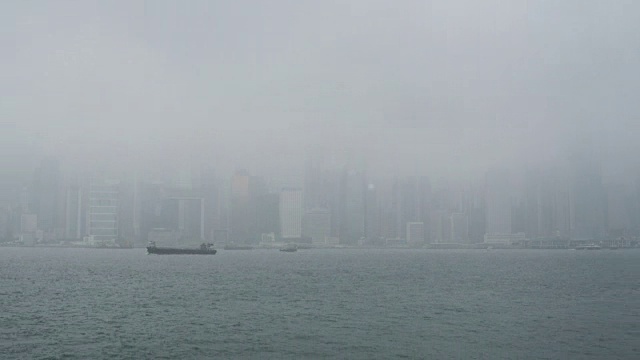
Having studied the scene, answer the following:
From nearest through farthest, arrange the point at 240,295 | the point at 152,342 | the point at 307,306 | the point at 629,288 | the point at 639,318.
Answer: the point at 152,342 < the point at 639,318 < the point at 307,306 < the point at 240,295 < the point at 629,288

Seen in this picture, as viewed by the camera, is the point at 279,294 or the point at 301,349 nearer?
the point at 301,349

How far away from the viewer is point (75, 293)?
300ft

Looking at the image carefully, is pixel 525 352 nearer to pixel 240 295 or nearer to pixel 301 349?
pixel 301 349

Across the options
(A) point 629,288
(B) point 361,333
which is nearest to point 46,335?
(B) point 361,333

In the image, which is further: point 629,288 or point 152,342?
point 629,288

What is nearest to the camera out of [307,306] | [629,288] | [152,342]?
[152,342]

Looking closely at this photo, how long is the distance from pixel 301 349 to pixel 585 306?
158ft

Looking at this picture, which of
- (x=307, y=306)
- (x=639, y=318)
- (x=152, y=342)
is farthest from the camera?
(x=307, y=306)

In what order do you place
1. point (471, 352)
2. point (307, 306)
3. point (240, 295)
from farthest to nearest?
point (240, 295) → point (307, 306) → point (471, 352)

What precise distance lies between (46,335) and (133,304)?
2356 cm

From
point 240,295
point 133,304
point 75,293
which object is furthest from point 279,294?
point 75,293

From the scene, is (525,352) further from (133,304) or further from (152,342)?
(133,304)

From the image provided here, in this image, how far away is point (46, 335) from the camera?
5419 centimetres

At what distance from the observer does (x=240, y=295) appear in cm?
8862
